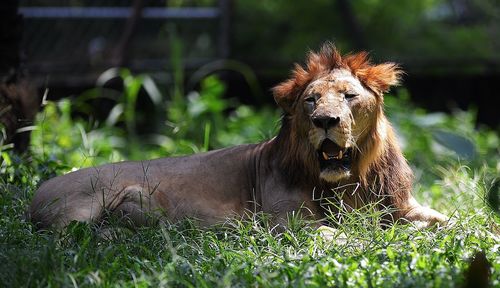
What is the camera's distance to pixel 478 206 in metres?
5.54

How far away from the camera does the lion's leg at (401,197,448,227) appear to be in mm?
5070

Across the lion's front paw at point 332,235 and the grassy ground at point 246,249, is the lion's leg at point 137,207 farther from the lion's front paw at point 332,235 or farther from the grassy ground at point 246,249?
the lion's front paw at point 332,235

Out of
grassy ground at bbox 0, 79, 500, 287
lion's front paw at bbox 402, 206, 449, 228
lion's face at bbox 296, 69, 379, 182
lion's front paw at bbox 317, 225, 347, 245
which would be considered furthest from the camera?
lion's front paw at bbox 402, 206, 449, 228

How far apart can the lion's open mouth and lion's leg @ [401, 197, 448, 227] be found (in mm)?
445

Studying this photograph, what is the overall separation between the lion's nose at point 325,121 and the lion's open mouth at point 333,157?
11cm

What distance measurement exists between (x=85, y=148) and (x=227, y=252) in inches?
111

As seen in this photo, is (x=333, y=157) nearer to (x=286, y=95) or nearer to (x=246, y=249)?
(x=286, y=95)

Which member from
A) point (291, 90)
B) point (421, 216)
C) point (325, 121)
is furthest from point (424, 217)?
point (291, 90)

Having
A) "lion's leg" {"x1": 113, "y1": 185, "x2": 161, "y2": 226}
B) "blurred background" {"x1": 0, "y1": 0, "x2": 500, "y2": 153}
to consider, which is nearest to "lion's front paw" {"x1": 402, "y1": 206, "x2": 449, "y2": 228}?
"lion's leg" {"x1": 113, "y1": 185, "x2": 161, "y2": 226}

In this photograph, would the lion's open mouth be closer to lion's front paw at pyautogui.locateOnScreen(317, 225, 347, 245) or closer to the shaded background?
lion's front paw at pyautogui.locateOnScreen(317, 225, 347, 245)

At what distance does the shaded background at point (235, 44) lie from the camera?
10.3 m

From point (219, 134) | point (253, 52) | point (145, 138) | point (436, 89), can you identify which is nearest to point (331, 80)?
point (219, 134)

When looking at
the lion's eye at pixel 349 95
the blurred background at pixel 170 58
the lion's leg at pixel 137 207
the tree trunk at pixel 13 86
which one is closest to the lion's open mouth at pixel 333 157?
the lion's eye at pixel 349 95

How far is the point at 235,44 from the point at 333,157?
772 centimetres
